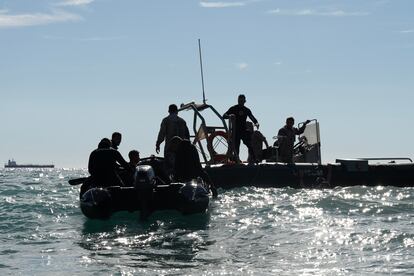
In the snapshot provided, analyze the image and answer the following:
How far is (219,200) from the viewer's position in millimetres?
16328

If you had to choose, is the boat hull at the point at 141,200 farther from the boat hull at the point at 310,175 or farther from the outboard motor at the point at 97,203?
the boat hull at the point at 310,175

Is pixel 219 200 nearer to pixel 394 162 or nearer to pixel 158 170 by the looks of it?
pixel 158 170

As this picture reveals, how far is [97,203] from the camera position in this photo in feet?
40.8

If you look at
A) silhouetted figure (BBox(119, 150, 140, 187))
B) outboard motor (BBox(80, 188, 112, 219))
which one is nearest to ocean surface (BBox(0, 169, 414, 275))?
outboard motor (BBox(80, 188, 112, 219))

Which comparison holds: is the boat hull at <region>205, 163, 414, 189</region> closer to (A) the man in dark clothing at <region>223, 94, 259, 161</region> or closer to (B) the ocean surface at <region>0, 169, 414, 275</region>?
(A) the man in dark clothing at <region>223, 94, 259, 161</region>

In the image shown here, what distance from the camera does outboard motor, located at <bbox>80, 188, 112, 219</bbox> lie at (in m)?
12.5

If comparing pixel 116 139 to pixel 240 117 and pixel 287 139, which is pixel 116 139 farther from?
pixel 287 139

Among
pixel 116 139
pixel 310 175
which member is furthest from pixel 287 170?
pixel 116 139

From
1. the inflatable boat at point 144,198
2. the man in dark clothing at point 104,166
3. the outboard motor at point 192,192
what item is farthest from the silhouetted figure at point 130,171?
the outboard motor at point 192,192

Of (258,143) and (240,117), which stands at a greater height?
(240,117)

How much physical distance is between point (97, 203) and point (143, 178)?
90 cm

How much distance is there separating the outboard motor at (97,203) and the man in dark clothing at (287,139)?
872cm

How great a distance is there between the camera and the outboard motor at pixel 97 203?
12.5 metres

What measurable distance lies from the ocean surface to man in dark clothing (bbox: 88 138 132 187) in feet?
2.31
